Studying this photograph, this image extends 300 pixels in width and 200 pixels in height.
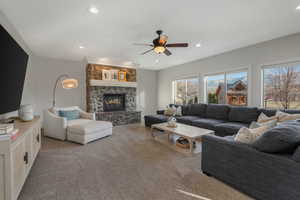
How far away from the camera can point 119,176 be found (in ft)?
6.97

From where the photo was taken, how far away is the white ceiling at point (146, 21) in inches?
85.4

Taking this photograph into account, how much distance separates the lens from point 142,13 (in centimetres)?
238

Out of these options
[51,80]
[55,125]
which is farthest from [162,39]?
[51,80]

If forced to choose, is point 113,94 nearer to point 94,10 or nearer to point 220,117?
point 94,10

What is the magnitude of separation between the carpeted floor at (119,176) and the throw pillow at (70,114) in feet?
3.89

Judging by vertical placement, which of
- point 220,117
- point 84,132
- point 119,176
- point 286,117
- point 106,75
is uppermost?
point 106,75

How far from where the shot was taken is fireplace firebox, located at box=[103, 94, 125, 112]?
5.84 m

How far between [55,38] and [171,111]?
4077 mm

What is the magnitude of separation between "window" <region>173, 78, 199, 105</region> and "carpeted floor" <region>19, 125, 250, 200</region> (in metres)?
3.42

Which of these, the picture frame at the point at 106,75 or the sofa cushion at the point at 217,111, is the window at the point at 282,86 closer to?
the sofa cushion at the point at 217,111

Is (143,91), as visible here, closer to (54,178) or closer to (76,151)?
(76,151)

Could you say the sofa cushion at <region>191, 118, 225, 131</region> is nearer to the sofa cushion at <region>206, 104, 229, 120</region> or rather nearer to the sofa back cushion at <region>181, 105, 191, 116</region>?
the sofa cushion at <region>206, 104, 229, 120</region>

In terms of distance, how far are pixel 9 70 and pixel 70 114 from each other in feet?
8.08

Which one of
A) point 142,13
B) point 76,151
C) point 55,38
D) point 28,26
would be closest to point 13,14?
point 28,26
